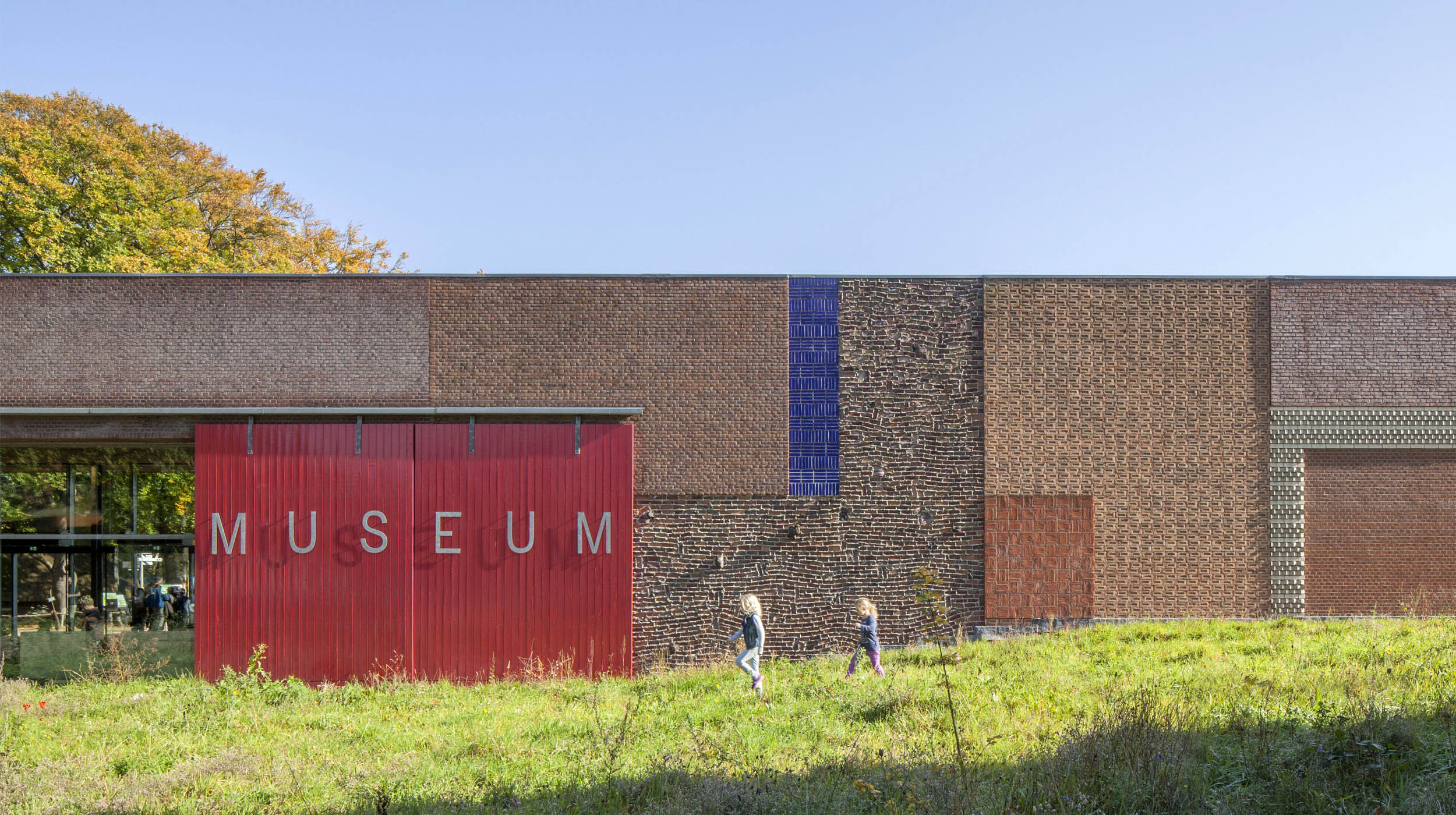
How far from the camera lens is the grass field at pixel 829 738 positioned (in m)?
6.61

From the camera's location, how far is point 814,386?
50.5ft

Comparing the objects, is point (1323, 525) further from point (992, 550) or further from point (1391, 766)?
point (1391, 766)

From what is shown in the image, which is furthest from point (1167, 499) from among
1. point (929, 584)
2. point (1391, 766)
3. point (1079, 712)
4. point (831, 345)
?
point (1391, 766)

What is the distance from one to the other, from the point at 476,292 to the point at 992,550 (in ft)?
32.1

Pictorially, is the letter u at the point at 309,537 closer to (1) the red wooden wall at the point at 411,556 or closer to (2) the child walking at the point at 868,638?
(1) the red wooden wall at the point at 411,556

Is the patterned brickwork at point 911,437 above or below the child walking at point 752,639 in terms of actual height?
above

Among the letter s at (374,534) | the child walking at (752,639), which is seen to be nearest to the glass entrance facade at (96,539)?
the letter s at (374,534)

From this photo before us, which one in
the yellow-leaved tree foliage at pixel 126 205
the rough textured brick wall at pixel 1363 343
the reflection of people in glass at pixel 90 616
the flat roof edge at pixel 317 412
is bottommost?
the reflection of people in glass at pixel 90 616

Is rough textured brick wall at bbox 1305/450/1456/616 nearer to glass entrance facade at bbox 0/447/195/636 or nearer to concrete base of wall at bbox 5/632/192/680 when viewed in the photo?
concrete base of wall at bbox 5/632/192/680

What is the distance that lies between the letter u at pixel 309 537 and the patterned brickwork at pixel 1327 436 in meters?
16.0

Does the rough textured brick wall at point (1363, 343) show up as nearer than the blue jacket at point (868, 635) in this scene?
No

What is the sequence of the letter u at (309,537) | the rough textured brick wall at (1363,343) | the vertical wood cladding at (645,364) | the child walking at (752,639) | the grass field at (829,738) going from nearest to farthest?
the grass field at (829,738), the child walking at (752,639), the letter u at (309,537), the vertical wood cladding at (645,364), the rough textured brick wall at (1363,343)

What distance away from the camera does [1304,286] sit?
15633 mm

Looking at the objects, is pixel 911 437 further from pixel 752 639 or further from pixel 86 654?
pixel 86 654
